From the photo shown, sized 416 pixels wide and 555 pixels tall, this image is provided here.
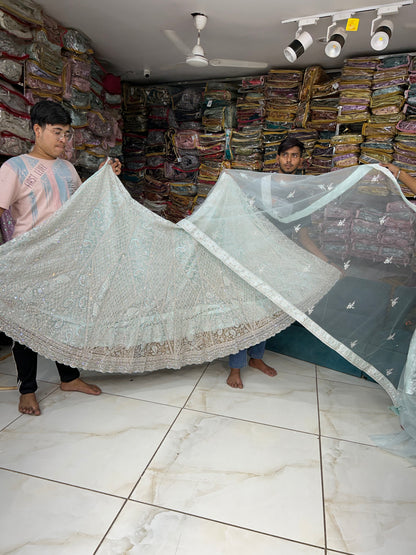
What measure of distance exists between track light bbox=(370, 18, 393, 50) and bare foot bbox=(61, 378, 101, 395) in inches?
112

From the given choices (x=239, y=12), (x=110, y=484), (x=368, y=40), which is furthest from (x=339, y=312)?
(x=368, y=40)

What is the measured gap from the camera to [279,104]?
3771mm

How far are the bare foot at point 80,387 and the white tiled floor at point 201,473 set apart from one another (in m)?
0.04

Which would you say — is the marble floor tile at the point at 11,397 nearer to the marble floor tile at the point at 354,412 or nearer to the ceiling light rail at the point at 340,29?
the marble floor tile at the point at 354,412

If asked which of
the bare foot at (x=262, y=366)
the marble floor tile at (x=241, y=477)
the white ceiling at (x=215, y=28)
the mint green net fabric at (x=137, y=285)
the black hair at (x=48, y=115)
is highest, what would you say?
the white ceiling at (x=215, y=28)

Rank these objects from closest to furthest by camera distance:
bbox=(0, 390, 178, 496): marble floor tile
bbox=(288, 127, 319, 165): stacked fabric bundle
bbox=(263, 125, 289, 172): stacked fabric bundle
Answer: bbox=(0, 390, 178, 496): marble floor tile, bbox=(288, 127, 319, 165): stacked fabric bundle, bbox=(263, 125, 289, 172): stacked fabric bundle

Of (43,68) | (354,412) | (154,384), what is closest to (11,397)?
(154,384)

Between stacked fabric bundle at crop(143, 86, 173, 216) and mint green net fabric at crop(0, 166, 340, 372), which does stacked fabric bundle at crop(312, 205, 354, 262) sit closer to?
mint green net fabric at crop(0, 166, 340, 372)

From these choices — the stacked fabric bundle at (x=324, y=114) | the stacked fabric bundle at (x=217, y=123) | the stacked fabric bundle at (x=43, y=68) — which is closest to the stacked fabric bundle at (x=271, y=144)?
the stacked fabric bundle at (x=324, y=114)

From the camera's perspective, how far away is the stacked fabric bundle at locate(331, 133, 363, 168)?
3355mm

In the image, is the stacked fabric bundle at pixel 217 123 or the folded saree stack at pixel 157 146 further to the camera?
the folded saree stack at pixel 157 146

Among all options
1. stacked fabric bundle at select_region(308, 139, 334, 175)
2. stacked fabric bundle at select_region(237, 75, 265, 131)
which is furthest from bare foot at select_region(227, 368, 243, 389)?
stacked fabric bundle at select_region(237, 75, 265, 131)

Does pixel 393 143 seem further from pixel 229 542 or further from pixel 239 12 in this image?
pixel 229 542

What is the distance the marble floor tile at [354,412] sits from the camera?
173 centimetres
